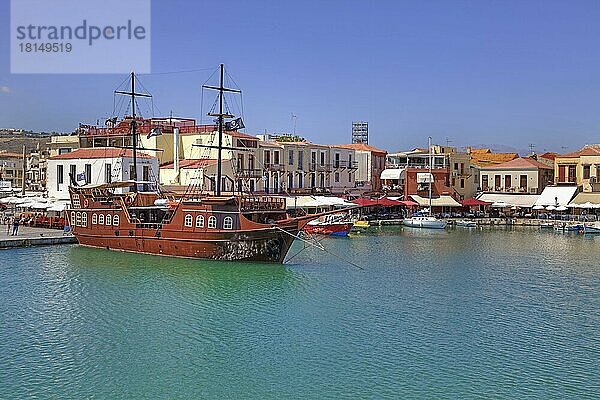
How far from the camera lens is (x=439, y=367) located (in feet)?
60.5

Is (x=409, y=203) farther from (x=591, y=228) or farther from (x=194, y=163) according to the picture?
(x=194, y=163)

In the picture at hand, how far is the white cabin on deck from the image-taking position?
51469 mm

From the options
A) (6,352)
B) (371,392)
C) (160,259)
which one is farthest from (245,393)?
(160,259)

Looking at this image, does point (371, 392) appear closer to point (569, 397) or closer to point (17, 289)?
point (569, 397)

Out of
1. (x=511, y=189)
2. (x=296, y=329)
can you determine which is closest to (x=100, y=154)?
(x=296, y=329)

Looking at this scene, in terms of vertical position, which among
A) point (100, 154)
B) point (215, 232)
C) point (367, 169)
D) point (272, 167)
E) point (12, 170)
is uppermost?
point (12, 170)

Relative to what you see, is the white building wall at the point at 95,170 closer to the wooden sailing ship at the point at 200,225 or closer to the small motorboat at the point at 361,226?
the wooden sailing ship at the point at 200,225

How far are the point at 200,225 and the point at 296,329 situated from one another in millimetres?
13423

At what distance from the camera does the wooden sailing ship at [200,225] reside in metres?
33.4

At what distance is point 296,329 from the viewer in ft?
72.2

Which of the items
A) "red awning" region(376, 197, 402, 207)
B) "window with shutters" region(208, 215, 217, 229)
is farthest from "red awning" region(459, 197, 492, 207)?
"window with shutters" region(208, 215, 217, 229)

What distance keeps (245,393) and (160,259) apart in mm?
19617

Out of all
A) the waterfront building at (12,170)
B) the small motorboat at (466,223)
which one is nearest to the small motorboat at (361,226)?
the small motorboat at (466,223)

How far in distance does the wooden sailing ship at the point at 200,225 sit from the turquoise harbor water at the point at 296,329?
111cm
